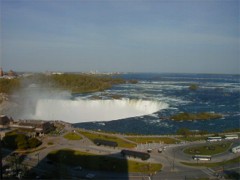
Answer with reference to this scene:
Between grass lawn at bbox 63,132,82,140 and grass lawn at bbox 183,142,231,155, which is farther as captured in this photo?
grass lawn at bbox 63,132,82,140

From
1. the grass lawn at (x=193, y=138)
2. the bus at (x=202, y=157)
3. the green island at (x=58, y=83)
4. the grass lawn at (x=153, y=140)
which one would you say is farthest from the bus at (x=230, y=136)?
the green island at (x=58, y=83)

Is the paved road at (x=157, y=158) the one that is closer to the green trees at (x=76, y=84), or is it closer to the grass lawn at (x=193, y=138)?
the grass lawn at (x=193, y=138)

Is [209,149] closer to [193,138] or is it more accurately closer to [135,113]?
[193,138]

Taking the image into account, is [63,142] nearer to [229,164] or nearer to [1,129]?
[1,129]

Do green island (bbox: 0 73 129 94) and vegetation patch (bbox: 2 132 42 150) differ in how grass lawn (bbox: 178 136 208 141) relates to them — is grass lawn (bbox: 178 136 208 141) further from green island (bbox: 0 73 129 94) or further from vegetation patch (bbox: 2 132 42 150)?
green island (bbox: 0 73 129 94)

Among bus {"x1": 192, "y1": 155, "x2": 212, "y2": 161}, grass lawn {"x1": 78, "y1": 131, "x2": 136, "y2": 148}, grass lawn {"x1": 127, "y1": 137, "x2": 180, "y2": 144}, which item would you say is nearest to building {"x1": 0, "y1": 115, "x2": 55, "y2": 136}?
grass lawn {"x1": 78, "y1": 131, "x2": 136, "y2": 148}

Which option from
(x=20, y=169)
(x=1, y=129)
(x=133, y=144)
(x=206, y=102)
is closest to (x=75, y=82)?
(x=206, y=102)
